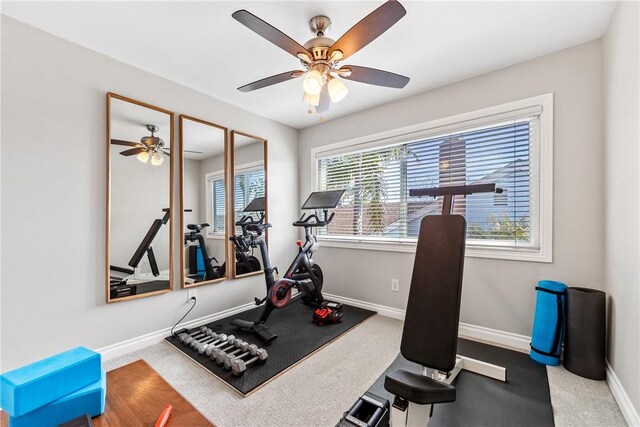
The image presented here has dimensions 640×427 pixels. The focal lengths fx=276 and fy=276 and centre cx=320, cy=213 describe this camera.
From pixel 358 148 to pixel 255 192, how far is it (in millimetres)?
1464

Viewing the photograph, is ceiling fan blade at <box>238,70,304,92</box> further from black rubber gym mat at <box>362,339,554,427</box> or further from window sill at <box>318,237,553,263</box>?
black rubber gym mat at <box>362,339,554,427</box>

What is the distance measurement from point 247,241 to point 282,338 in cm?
107

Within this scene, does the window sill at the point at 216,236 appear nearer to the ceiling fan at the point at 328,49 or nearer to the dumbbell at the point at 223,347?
the dumbbell at the point at 223,347

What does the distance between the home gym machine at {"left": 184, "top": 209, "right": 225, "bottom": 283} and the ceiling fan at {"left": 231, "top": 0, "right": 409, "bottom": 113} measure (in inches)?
62.9

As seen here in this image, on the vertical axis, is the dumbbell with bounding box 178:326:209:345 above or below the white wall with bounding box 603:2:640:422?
below

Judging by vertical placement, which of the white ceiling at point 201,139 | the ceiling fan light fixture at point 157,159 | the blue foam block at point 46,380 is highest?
the white ceiling at point 201,139

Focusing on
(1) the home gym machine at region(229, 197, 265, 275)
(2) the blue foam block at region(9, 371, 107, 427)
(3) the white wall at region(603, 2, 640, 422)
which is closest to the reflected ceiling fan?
(1) the home gym machine at region(229, 197, 265, 275)

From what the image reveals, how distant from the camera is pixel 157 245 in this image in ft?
8.77

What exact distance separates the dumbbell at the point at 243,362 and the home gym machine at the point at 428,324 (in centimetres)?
95

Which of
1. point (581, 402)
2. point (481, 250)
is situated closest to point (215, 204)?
point (481, 250)

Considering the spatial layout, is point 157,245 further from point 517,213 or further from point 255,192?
point 517,213

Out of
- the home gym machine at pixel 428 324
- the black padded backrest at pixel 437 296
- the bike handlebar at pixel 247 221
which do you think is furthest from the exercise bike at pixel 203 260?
the black padded backrest at pixel 437 296

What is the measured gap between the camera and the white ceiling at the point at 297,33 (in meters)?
1.85

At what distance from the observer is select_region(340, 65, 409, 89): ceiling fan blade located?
193cm
